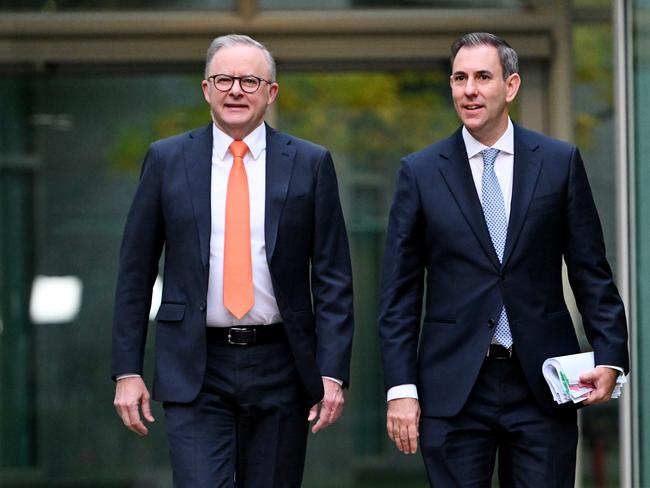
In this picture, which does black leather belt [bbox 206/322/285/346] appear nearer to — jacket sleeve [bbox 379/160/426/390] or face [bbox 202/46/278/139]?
jacket sleeve [bbox 379/160/426/390]

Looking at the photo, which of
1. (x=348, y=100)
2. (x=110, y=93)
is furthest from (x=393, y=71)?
(x=110, y=93)

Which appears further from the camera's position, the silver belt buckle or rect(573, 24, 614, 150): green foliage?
rect(573, 24, 614, 150): green foliage

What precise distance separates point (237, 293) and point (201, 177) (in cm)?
44

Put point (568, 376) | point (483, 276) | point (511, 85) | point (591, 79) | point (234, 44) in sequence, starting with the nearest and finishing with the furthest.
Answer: point (568, 376), point (483, 276), point (511, 85), point (234, 44), point (591, 79)

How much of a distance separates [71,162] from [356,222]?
1.79 metres

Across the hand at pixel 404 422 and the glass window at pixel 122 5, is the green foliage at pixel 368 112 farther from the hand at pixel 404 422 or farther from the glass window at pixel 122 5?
the hand at pixel 404 422

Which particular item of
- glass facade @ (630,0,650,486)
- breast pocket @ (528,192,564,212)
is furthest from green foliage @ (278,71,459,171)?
breast pocket @ (528,192,564,212)

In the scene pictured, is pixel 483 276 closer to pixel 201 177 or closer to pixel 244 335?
pixel 244 335

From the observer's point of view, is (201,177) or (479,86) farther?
(201,177)

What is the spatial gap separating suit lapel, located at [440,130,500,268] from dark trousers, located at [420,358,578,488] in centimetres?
40

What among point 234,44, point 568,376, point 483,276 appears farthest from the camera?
point 234,44

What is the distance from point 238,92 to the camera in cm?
505

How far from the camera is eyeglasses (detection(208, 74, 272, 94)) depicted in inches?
199

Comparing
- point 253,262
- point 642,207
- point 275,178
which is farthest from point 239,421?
point 642,207
